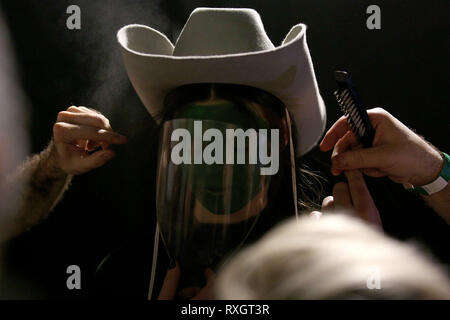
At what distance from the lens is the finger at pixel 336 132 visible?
4.00 ft

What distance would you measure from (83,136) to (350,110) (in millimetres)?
677

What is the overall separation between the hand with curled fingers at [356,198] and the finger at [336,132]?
0.16 meters

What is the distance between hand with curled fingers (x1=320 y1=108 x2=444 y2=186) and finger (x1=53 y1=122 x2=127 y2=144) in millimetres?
577

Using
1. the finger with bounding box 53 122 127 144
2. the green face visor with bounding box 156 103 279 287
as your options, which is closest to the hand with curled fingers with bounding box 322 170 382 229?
the green face visor with bounding box 156 103 279 287

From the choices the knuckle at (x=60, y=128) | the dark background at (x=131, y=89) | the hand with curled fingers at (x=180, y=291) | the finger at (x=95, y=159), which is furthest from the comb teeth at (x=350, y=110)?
the knuckle at (x=60, y=128)

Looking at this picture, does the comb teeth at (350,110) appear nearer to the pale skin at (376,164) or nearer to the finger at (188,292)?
the pale skin at (376,164)

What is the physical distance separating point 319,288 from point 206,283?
1.32 ft

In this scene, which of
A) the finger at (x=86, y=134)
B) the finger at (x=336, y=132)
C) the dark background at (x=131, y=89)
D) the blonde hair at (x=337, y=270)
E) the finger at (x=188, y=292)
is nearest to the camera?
the blonde hair at (x=337, y=270)

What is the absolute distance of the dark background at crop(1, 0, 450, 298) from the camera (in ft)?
4.47

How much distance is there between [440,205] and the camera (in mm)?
1233

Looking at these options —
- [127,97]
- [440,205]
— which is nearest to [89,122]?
[127,97]

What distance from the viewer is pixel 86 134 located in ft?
3.65

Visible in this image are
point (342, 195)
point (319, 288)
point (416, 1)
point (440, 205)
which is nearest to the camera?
point (319, 288)
